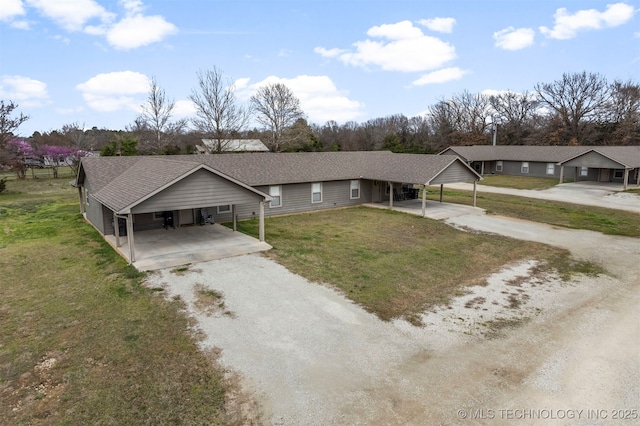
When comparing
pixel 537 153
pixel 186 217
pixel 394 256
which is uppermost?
pixel 537 153

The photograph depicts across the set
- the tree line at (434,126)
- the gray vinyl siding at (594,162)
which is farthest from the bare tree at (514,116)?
the gray vinyl siding at (594,162)

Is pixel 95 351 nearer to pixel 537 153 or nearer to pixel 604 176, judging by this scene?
pixel 604 176

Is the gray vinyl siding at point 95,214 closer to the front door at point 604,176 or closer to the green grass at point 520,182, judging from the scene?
the green grass at point 520,182

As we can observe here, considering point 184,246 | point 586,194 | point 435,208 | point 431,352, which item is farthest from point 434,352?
point 586,194

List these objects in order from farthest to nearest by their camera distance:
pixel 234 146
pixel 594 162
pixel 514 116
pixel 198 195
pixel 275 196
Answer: pixel 514 116 → pixel 234 146 → pixel 594 162 → pixel 275 196 → pixel 198 195

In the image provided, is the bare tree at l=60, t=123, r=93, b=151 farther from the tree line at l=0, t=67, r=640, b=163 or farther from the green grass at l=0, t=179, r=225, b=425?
the green grass at l=0, t=179, r=225, b=425

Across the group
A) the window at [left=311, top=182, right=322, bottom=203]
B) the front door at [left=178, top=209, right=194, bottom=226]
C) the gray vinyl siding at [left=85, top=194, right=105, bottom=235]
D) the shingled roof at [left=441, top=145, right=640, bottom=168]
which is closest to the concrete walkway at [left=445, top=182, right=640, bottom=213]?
the shingled roof at [left=441, top=145, right=640, bottom=168]

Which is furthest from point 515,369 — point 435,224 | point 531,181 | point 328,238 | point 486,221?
point 531,181

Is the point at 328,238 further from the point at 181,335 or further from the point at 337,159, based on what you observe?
the point at 337,159
